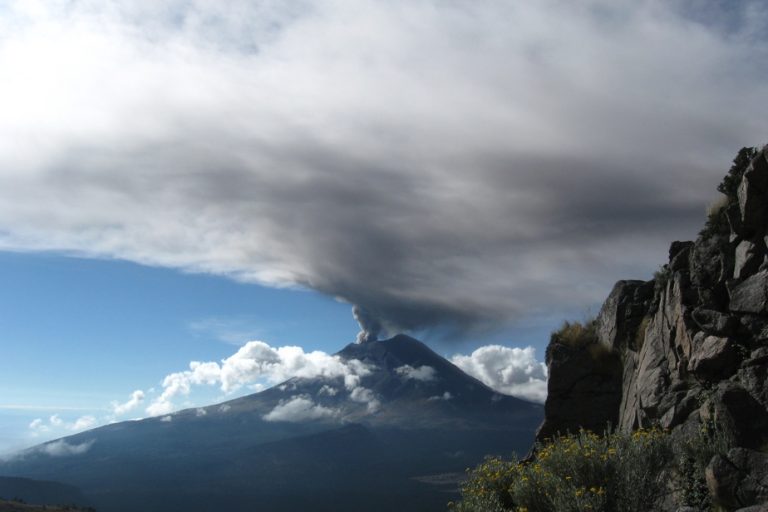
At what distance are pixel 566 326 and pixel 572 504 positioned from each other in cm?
1582

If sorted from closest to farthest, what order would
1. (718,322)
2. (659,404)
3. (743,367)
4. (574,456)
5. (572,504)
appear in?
1. (572,504)
2. (574,456)
3. (743,367)
4. (718,322)
5. (659,404)

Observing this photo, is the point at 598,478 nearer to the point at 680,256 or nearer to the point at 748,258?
the point at 748,258

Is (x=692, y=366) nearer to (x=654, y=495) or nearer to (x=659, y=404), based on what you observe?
(x=659, y=404)

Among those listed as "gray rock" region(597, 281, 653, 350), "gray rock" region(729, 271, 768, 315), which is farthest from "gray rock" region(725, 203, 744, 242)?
"gray rock" region(597, 281, 653, 350)

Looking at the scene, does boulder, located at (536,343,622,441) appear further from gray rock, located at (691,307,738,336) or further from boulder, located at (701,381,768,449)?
boulder, located at (701,381,768,449)

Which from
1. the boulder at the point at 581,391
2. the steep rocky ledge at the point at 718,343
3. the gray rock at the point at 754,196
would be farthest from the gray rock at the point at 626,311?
the gray rock at the point at 754,196

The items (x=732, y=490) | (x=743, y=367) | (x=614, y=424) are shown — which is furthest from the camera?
(x=614, y=424)

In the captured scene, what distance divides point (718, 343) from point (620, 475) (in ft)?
16.3

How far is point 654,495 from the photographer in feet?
47.6

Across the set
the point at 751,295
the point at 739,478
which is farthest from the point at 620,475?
the point at 751,295

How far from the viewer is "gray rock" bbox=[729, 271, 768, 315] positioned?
16844 millimetres

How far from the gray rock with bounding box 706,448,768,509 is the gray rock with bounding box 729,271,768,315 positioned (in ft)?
15.5

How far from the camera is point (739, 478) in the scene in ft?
42.8

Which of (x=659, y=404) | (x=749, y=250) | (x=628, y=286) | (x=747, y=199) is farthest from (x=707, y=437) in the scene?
(x=628, y=286)
